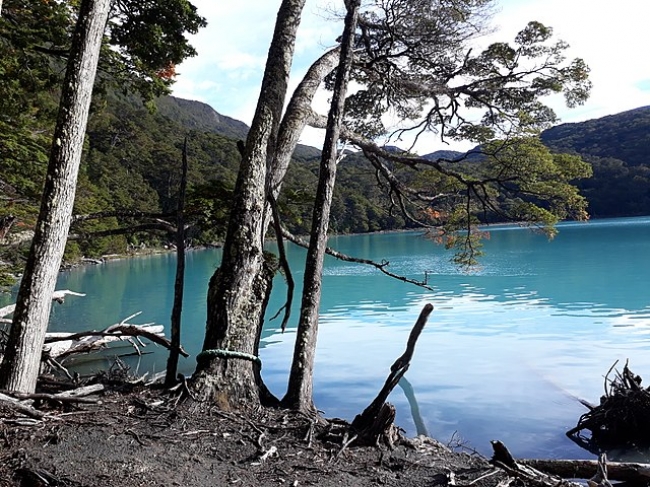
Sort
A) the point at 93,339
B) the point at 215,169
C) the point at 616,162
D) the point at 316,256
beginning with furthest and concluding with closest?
the point at 215,169 → the point at 616,162 → the point at 93,339 → the point at 316,256

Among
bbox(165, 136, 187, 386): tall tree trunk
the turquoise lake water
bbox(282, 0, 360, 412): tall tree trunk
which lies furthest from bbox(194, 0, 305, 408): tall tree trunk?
the turquoise lake water

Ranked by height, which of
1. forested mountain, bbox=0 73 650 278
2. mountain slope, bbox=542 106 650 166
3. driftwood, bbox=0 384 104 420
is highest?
mountain slope, bbox=542 106 650 166

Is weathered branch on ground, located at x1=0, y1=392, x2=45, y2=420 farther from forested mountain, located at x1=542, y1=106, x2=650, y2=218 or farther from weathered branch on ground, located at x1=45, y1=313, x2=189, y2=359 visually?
forested mountain, located at x1=542, y1=106, x2=650, y2=218

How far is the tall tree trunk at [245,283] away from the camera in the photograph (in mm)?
4555

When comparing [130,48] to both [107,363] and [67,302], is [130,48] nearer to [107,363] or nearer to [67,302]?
[107,363]

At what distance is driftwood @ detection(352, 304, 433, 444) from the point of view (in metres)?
4.06

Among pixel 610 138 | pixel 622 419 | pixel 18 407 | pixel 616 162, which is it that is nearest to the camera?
pixel 18 407

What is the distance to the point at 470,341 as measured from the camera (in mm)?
13484

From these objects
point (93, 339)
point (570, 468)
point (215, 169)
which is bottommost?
point (93, 339)

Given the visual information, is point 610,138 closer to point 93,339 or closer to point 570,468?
Result: point 93,339

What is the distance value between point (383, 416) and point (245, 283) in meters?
1.77

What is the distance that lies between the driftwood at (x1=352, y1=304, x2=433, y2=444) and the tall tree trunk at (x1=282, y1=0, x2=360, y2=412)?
793mm

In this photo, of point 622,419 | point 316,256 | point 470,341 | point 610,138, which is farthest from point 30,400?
point 610,138

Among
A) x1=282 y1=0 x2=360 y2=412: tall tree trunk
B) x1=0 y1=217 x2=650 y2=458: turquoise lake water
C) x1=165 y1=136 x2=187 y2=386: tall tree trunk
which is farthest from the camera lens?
x1=0 y1=217 x2=650 y2=458: turquoise lake water
